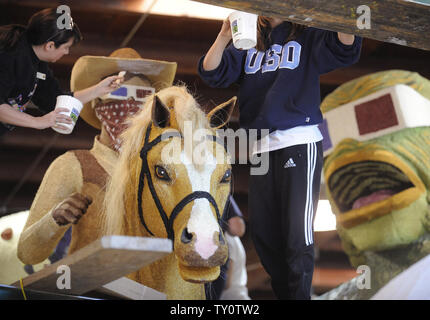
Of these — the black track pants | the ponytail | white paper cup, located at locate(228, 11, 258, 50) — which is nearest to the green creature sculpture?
the black track pants

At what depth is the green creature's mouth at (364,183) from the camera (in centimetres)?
301

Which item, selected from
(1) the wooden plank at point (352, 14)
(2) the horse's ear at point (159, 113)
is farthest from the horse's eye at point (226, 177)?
(1) the wooden plank at point (352, 14)

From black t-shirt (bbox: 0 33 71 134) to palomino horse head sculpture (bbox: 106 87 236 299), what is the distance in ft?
1.26

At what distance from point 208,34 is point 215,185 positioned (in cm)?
168

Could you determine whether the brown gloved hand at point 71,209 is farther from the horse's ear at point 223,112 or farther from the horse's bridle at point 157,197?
the horse's ear at point 223,112

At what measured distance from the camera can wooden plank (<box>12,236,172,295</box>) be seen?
159cm

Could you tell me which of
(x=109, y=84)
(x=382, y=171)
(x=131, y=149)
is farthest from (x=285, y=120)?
(x=382, y=171)

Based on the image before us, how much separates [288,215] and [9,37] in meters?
1.15

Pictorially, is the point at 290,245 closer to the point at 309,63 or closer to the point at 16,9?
the point at 309,63

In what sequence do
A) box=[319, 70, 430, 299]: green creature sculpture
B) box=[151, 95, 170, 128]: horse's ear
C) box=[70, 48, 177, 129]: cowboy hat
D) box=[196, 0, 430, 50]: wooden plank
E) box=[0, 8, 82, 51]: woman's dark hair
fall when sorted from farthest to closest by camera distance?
box=[319, 70, 430, 299]: green creature sculpture < box=[70, 48, 177, 129]: cowboy hat < box=[0, 8, 82, 51]: woman's dark hair < box=[151, 95, 170, 128]: horse's ear < box=[196, 0, 430, 50]: wooden plank

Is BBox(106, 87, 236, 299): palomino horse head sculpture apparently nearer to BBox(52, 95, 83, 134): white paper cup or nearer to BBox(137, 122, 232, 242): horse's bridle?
BBox(137, 122, 232, 242): horse's bridle
